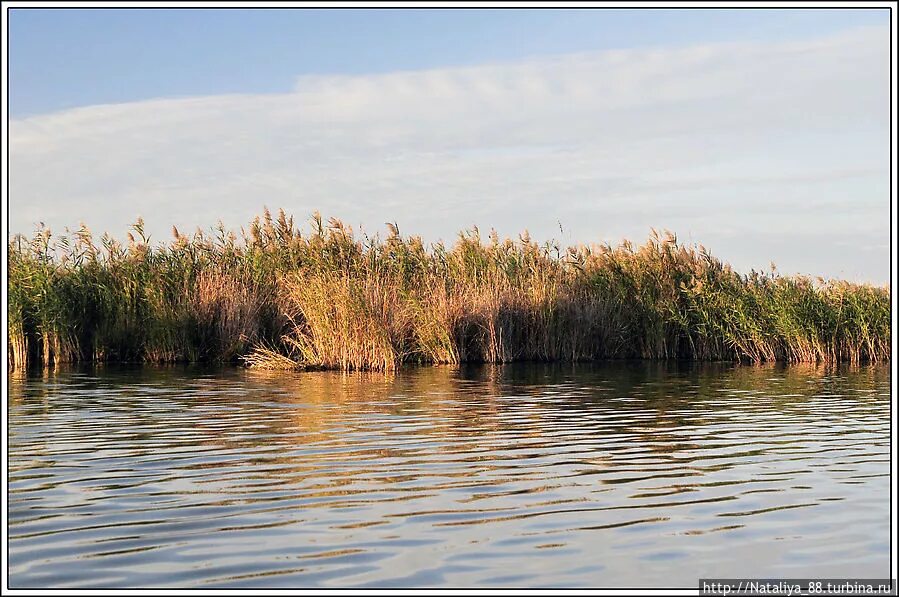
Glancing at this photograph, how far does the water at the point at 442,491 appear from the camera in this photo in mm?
4551

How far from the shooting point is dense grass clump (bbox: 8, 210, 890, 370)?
18.0 m

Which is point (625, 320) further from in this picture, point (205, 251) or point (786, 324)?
point (205, 251)

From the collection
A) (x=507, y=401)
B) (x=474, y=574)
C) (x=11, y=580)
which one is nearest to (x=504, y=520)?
(x=474, y=574)

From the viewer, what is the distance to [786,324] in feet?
64.4

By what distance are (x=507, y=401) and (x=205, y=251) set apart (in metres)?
10.3

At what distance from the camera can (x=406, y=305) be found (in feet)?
59.9

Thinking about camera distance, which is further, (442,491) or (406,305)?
(406,305)

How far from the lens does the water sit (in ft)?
14.9

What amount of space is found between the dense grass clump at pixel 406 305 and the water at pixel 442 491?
6170mm

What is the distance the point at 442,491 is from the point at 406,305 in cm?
1214

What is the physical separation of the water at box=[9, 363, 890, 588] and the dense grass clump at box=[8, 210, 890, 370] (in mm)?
6170

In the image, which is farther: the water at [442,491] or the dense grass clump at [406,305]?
the dense grass clump at [406,305]

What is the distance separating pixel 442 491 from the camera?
6.17m

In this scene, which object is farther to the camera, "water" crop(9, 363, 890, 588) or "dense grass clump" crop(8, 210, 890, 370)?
"dense grass clump" crop(8, 210, 890, 370)
